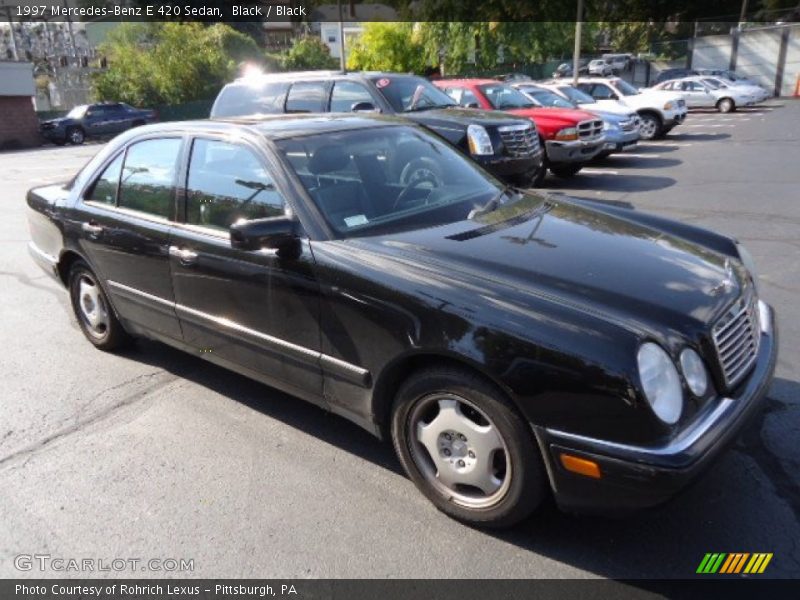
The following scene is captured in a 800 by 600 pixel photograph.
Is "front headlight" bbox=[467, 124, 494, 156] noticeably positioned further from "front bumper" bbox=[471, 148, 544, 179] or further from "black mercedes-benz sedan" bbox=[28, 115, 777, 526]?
"black mercedes-benz sedan" bbox=[28, 115, 777, 526]

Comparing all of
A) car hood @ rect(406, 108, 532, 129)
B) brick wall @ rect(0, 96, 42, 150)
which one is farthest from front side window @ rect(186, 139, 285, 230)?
brick wall @ rect(0, 96, 42, 150)

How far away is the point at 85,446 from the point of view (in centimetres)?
362

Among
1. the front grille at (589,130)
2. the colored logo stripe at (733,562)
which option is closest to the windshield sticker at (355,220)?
the colored logo stripe at (733,562)

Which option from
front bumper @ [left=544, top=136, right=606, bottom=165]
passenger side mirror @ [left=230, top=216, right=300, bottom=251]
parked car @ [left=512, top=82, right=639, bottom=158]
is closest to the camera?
passenger side mirror @ [left=230, top=216, right=300, bottom=251]

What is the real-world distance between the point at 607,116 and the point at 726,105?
15.3 meters

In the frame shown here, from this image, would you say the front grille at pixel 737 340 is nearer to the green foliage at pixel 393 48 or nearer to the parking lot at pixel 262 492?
the parking lot at pixel 262 492

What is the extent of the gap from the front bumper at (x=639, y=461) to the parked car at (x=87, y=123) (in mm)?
30390

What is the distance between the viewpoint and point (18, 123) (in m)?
28.4

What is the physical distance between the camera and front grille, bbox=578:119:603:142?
36.5ft

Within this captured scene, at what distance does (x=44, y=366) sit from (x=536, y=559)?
3703mm

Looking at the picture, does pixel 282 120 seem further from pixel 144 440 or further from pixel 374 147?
pixel 144 440

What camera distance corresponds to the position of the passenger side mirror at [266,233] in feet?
9.80

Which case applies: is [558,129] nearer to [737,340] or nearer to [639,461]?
[737,340]

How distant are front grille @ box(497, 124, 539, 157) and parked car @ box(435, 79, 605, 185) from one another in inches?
50.6
